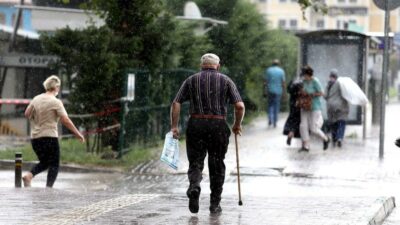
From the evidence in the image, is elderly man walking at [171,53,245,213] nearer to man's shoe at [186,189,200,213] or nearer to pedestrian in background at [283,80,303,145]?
man's shoe at [186,189,200,213]

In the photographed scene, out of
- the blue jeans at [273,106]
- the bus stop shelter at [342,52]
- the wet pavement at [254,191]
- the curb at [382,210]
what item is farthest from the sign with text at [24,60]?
the curb at [382,210]

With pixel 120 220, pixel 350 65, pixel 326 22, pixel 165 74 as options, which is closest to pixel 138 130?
pixel 165 74

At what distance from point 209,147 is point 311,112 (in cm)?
1074

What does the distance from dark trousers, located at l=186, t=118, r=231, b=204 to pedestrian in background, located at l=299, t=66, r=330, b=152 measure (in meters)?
10.3

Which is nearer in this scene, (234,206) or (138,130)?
(234,206)

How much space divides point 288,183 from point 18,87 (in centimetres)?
1389

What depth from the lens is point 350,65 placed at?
2666 cm

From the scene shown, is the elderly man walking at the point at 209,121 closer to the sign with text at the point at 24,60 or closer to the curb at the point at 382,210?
the curb at the point at 382,210

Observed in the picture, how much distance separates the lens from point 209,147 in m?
11.9

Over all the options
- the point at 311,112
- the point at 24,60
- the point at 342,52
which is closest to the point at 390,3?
the point at 311,112

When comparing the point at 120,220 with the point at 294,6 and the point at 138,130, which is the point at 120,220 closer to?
the point at 138,130

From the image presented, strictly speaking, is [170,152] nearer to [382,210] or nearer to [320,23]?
[382,210]

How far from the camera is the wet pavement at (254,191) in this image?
11461 mm

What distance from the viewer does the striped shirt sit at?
11.8 m
